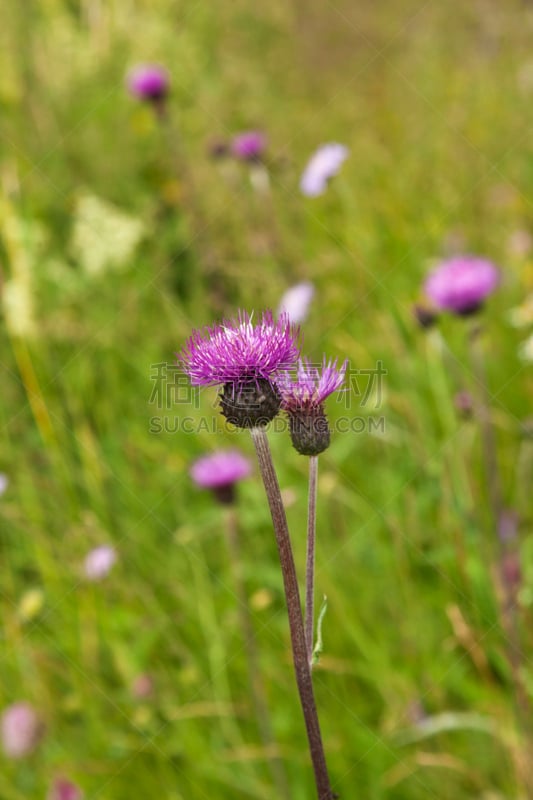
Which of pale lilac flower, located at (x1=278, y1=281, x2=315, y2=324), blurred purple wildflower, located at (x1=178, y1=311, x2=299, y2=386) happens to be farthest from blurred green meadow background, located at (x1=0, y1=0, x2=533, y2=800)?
blurred purple wildflower, located at (x1=178, y1=311, x2=299, y2=386)

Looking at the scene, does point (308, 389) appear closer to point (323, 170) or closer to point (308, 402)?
point (308, 402)

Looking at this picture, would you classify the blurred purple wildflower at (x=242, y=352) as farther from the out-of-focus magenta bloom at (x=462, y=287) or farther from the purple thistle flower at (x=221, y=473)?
the out-of-focus magenta bloom at (x=462, y=287)

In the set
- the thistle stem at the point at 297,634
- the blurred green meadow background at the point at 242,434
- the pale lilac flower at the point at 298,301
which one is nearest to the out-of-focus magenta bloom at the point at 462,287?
the blurred green meadow background at the point at 242,434

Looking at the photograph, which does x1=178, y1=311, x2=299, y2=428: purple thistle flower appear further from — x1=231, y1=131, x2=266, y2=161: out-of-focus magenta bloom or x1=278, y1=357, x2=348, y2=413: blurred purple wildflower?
x1=231, y1=131, x2=266, y2=161: out-of-focus magenta bloom

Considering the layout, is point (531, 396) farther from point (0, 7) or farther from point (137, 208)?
point (0, 7)

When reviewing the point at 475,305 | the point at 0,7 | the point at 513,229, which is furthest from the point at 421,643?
the point at 0,7

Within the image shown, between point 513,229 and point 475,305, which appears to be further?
point 513,229

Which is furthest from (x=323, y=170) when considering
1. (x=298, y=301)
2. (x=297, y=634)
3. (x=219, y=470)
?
(x=297, y=634)
